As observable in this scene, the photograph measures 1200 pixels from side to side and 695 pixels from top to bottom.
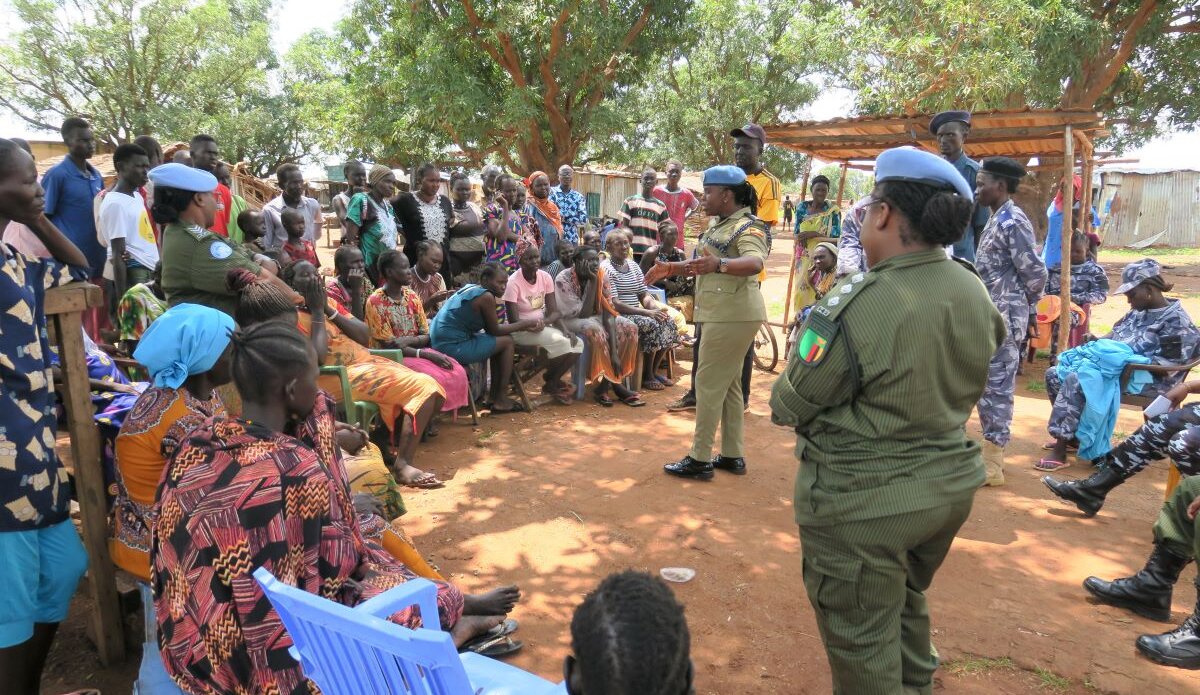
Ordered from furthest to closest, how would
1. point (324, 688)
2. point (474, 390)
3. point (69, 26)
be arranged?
point (69, 26) → point (474, 390) → point (324, 688)

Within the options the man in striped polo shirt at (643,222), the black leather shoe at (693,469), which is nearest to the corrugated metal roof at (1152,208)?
the man in striped polo shirt at (643,222)

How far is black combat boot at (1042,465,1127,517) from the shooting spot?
167 inches

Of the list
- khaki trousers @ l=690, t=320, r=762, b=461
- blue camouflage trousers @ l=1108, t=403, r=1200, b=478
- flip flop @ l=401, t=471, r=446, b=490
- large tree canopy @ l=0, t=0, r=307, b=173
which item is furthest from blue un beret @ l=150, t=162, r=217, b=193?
large tree canopy @ l=0, t=0, r=307, b=173

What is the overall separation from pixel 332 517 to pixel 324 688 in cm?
64

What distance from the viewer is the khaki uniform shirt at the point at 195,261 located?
3469mm

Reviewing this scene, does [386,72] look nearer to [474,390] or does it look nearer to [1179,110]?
[474,390]

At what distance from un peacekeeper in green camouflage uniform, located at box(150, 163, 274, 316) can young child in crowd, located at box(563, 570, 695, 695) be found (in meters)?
2.90

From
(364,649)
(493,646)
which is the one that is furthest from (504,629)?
(364,649)

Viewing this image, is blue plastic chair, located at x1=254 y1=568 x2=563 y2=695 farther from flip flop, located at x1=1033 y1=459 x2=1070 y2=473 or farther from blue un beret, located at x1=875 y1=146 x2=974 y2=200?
flip flop, located at x1=1033 y1=459 x2=1070 y2=473

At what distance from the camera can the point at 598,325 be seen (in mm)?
6668

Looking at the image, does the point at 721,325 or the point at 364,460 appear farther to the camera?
the point at 721,325

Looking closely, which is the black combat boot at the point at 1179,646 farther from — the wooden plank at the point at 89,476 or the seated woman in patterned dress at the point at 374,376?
the wooden plank at the point at 89,476

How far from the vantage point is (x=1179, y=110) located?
15273 mm

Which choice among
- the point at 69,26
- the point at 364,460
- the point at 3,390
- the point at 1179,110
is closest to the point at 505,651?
the point at 364,460
